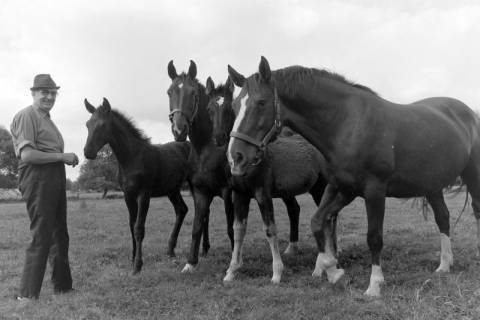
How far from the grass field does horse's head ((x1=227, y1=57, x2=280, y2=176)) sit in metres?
1.62

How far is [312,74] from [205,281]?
3.12 m

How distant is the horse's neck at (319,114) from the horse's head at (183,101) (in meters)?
1.73

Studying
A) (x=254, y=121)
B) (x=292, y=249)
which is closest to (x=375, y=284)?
(x=254, y=121)

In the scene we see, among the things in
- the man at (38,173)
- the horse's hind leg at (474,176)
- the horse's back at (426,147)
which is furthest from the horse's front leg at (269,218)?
the horse's hind leg at (474,176)

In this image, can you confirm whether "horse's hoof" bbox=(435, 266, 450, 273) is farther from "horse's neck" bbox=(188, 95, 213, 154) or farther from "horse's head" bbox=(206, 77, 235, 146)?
A: "horse's neck" bbox=(188, 95, 213, 154)

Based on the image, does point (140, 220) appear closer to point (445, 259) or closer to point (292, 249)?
point (292, 249)

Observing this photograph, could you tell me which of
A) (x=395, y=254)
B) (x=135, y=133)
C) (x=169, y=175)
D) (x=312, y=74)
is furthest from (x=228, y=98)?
(x=395, y=254)

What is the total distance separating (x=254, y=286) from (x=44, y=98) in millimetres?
3596

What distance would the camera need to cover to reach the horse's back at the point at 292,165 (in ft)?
20.1

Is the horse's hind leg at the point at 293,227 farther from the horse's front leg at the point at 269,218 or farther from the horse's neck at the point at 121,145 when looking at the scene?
the horse's neck at the point at 121,145

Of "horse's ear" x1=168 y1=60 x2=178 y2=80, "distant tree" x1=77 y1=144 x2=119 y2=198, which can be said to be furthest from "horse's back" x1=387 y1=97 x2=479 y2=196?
"distant tree" x1=77 y1=144 x2=119 y2=198

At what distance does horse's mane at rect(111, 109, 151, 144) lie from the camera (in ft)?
22.8

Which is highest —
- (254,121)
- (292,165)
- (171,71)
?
(171,71)

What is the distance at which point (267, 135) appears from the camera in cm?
418
